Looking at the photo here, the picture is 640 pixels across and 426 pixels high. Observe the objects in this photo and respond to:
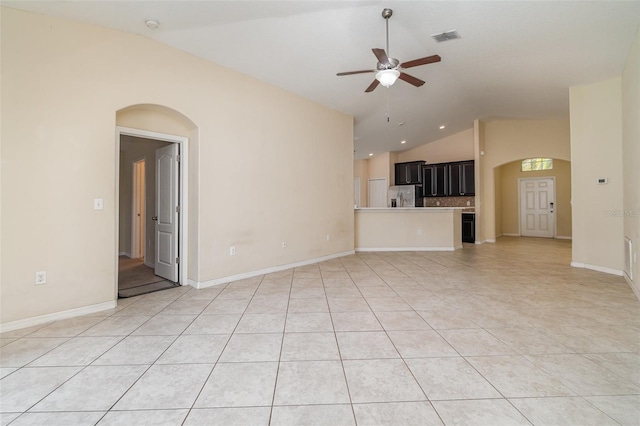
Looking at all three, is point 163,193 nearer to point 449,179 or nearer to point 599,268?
point 599,268

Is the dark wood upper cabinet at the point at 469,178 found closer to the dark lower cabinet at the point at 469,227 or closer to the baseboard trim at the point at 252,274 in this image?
the dark lower cabinet at the point at 469,227

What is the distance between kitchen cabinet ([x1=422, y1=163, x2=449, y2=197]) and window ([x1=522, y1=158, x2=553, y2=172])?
3.13m

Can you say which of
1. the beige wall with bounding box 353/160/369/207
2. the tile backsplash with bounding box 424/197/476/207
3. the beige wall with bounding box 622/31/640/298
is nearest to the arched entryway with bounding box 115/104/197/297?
the beige wall with bounding box 622/31/640/298

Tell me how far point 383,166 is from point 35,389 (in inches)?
395

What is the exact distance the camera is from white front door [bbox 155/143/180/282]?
163 inches

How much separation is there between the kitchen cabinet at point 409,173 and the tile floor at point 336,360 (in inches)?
247

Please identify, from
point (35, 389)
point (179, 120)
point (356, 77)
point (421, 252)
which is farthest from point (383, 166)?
point (35, 389)

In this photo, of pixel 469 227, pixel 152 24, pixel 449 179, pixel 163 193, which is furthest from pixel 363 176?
pixel 152 24

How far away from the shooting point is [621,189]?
4477mm

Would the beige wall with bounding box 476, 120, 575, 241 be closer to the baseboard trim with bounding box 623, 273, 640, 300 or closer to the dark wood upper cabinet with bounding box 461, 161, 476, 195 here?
the dark wood upper cabinet with bounding box 461, 161, 476, 195

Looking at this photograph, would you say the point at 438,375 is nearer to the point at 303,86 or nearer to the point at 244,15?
the point at 244,15

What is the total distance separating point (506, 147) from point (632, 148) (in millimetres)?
4851

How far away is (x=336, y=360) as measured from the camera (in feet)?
6.77

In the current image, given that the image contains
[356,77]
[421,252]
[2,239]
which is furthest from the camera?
[421,252]
